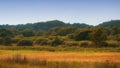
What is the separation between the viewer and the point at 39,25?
18575cm

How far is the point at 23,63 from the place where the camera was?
654 inches

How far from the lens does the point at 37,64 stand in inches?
624

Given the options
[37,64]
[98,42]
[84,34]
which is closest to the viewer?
[37,64]

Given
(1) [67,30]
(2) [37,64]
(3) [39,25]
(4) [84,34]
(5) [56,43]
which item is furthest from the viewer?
(3) [39,25]

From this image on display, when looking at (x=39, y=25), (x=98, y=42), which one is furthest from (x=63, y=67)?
(x=39, y=25)

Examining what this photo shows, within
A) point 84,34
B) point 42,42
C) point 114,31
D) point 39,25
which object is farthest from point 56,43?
point 39,25

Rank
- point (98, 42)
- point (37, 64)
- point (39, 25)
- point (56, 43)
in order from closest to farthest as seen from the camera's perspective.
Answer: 1. point (37, 64)
2. point (98, 42)
3. point (56, 43)
4. point (39, 25)

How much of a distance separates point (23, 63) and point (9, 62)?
0.76 m

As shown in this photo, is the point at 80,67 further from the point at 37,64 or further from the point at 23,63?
the point at 23,63

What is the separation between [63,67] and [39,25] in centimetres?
17185

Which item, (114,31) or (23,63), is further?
(114,31)

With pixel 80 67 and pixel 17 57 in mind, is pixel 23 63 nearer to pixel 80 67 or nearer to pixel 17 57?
pixel 17 57

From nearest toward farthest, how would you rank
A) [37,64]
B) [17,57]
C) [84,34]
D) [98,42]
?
[37,64] < [17,57] < [98,42] < [84,34]

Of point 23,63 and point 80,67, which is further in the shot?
point 23,63
